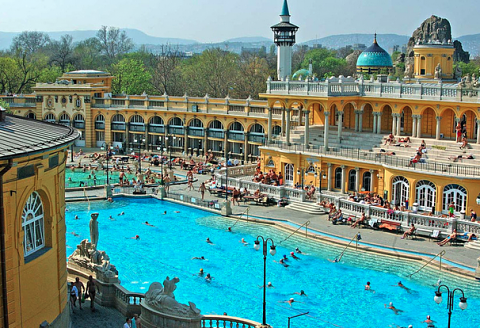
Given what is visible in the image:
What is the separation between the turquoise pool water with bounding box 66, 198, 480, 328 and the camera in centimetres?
2747

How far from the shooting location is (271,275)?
3200 centimetres

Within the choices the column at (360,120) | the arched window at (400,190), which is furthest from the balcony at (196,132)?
the arched window at (400,190)

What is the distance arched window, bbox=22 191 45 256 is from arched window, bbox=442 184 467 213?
2704 centimetres

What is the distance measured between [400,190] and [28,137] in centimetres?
2842

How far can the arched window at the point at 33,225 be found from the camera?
1770 cm

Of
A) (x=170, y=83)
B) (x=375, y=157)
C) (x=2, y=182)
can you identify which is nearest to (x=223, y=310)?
(x=2, y=182)

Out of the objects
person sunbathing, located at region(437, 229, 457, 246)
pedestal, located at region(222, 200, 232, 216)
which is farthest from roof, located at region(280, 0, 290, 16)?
person sunbathing, located at region(437, 229, 457, 246)

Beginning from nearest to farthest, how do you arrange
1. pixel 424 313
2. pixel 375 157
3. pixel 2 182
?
pixel 2 182 → pixel 424 313 → pixel 375 157

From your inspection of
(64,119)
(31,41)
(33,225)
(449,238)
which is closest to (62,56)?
(64,119)

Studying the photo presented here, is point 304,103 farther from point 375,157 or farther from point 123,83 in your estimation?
point 123,83

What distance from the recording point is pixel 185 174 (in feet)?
186

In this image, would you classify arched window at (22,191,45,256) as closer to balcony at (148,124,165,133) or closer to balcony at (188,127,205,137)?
balcony at (188,127,205,137)

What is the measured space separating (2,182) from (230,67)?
76019 mm

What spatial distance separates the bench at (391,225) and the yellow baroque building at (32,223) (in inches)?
880
